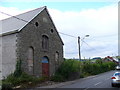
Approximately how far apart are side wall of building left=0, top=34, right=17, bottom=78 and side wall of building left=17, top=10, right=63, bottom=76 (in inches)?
30.5

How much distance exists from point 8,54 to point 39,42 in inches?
187

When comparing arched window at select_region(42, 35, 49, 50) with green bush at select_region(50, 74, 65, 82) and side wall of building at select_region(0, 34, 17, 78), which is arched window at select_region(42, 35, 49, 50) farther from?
side wall of building at select_region(0, 34, 17, 78)

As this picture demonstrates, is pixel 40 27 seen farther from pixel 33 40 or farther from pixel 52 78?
pixel 52 78

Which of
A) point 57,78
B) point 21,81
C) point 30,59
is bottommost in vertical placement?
point 57,78

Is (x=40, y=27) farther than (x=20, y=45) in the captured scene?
Yes

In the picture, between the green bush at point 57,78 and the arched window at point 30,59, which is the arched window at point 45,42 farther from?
the green bush at point 57,78

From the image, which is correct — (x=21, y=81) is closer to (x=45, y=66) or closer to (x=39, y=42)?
(x=45, y=66)

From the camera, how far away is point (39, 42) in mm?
25047

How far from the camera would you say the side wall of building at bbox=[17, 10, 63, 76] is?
72.9ft

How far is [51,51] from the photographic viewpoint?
1079 inches

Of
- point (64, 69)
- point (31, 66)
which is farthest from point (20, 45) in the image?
point (64, 69)

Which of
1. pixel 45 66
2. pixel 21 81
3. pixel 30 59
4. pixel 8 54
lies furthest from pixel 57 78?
pixel 8 54

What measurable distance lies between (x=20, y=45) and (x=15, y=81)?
15.6 feet

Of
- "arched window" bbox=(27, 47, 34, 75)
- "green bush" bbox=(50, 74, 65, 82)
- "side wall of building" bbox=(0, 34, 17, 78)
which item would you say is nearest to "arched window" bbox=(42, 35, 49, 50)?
"arched window" bbox=(27, 47, 34, 75)
